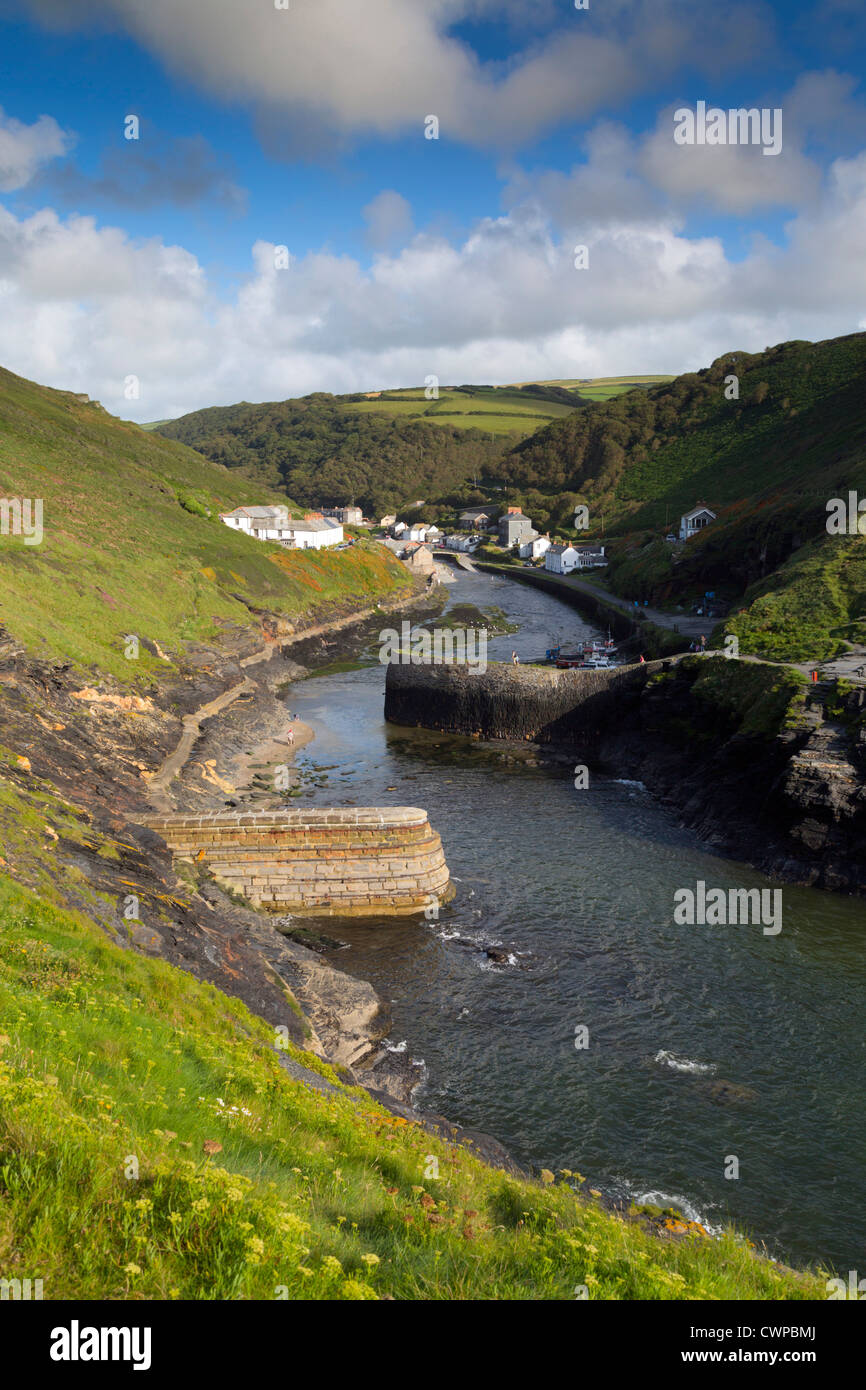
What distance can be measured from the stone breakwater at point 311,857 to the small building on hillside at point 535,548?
132m

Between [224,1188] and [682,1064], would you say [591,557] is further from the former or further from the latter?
[224,1188]

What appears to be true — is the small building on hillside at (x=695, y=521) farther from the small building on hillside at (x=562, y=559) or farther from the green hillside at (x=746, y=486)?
the small building on hillside at (x=562, y=559)

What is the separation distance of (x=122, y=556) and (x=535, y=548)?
101 metres

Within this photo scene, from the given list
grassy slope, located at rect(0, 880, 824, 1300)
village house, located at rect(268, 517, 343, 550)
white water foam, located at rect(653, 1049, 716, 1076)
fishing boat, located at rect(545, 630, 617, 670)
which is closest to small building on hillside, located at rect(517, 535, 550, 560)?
village house, located at rect(268, 517, 343, 550)

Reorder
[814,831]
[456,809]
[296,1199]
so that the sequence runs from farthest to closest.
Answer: [456,809], [814,831], [296,1199]

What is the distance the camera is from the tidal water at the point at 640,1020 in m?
17.7

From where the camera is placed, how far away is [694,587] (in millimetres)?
85188

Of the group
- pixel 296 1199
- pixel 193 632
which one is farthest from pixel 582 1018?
pixel 193 632

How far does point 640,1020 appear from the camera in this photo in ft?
76.9

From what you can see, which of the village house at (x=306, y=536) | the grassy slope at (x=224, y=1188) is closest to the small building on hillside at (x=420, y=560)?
the village house at (x=306, y=536)

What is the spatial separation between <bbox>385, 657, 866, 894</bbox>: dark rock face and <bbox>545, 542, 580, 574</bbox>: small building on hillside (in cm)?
8179
